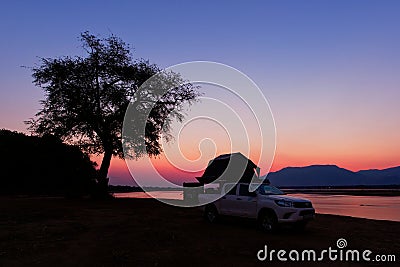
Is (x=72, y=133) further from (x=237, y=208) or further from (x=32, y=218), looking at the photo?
(x=237, y=208)

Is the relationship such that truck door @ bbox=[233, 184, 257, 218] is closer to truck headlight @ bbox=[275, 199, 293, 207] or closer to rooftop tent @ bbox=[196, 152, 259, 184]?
truck headlight @ bbox=[275, 199, 293, 207]

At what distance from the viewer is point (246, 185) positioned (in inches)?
597

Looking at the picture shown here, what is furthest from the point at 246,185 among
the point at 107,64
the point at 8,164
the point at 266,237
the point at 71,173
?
the point at 8,164

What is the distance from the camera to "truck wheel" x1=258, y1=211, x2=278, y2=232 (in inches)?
524

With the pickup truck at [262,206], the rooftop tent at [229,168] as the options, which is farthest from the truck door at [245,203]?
the rooftop tent at [229,168]

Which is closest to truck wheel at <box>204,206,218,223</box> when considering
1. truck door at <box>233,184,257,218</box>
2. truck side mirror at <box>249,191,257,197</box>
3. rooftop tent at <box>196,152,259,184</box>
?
truck door at <box>233,184,257,218</box>

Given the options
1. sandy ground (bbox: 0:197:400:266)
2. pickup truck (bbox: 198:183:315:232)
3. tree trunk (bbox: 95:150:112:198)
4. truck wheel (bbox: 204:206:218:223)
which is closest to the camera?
sandy ground (bbox: 0:197:400:266)

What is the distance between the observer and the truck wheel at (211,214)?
1638 centimetres

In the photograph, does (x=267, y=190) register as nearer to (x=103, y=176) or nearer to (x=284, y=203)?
(x=284, y=203)

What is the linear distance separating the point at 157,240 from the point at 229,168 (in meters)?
25.2

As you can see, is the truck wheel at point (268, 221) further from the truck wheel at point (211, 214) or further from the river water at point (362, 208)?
the river water at point (362, 208)

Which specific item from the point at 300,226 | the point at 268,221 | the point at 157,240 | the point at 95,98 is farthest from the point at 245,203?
the point at 95,98

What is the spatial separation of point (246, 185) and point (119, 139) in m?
15.6

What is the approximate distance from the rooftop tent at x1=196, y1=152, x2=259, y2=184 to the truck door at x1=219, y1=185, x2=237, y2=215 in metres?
19.2
